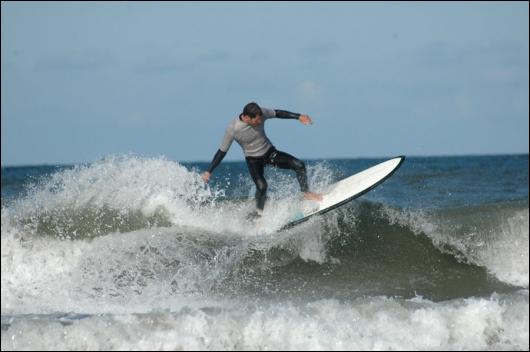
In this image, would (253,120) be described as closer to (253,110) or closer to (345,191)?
(253,110)

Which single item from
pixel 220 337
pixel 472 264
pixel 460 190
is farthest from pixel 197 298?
pixel 460 190

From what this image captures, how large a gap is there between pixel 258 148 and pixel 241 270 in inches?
66.9

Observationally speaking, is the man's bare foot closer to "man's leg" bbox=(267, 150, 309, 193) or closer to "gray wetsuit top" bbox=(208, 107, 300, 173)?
"man's leg" bbox=(267, 150, 309, 193)

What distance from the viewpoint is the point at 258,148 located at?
32.0 ft

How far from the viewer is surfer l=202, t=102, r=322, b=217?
30.8ft

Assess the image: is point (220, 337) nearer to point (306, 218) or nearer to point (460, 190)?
point (306, 218)

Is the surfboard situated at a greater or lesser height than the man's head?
lesser

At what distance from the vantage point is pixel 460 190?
64.0 feet

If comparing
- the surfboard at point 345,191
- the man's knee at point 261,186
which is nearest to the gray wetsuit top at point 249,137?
the man's knee at point 261,186

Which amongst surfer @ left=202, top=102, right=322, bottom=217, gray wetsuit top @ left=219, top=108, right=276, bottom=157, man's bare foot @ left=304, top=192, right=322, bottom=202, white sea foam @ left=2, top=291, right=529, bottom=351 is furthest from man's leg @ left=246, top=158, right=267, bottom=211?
white sea foam @ left=2, top=291, right=529, bottom=351

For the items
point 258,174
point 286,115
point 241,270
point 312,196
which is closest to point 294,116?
point 286,115

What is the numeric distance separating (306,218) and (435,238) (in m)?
2.32

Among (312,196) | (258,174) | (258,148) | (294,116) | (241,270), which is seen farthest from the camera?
(312,196)

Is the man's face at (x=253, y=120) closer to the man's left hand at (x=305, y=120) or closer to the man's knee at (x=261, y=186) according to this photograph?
the man's left hand at (x=305, y=120)
